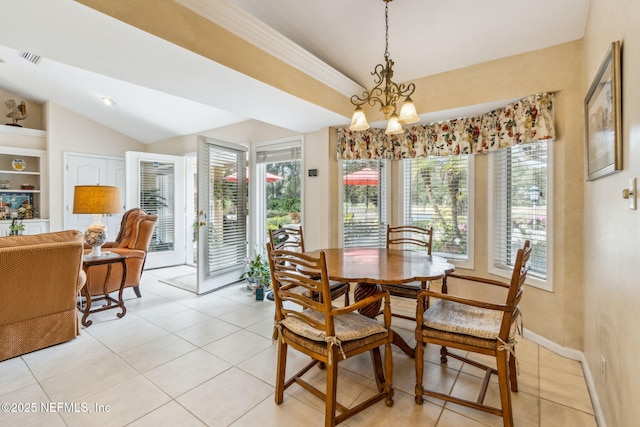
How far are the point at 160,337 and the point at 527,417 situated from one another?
9.26 feet

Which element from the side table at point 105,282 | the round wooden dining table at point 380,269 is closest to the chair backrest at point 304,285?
the round wooden dining table at point 380,269

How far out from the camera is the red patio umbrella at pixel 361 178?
388 cm

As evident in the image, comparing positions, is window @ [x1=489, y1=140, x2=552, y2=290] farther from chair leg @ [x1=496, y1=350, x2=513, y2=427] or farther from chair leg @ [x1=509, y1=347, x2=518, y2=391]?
chair leg @ [x1=496, y1=350, x2=513, y2=427]

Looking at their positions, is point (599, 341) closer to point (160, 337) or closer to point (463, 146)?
point (463, 146)

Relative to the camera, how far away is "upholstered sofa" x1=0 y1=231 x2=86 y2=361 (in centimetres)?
225

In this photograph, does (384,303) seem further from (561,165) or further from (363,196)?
(363,196)

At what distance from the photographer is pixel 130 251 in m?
3.75

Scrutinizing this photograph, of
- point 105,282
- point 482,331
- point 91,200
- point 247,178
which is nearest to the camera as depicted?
point 482,331

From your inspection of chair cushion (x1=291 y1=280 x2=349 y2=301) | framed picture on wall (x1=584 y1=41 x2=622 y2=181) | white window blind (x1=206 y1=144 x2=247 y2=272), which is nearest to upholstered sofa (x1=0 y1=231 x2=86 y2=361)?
white window blind (x1=206 y1=144 x2=247 y2=272)

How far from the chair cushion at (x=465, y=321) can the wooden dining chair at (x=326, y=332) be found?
30cm

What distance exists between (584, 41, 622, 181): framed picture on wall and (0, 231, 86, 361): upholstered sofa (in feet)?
12.1

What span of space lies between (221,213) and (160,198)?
2220 mm

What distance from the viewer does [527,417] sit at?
67.3 inches

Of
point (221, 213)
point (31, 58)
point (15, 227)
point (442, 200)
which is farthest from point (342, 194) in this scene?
point (15, 227)
